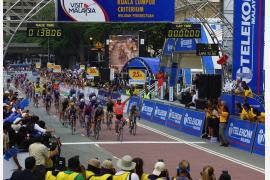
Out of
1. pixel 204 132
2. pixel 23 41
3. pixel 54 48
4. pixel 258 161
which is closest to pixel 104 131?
pixel 204 132

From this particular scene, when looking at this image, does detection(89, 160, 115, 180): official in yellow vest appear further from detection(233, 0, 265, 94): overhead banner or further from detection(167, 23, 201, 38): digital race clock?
detection(167, 23, 201, 38): digital race clock

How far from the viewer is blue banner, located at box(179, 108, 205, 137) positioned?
81.9 feet

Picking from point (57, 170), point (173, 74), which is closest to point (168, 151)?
point (57, 170)

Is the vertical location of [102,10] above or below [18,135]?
above

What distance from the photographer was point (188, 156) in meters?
19.7

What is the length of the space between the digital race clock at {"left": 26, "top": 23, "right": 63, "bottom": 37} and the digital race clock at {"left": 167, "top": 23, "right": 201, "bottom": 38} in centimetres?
531

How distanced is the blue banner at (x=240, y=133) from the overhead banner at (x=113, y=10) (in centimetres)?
844

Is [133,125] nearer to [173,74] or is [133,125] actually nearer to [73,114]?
[73,114]

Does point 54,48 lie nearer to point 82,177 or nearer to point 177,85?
point 177,85

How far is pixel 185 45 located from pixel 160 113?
41.8 ft

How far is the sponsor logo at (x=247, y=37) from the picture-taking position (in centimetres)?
2477

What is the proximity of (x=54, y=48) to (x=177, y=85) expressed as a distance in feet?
263

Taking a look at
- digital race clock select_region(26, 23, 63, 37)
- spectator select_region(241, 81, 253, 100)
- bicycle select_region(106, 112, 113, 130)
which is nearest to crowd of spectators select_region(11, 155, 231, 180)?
spectator select_region(241, 81, 253, 100)

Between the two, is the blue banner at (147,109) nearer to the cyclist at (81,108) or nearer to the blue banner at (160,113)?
the blue banner at (160,113)
